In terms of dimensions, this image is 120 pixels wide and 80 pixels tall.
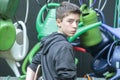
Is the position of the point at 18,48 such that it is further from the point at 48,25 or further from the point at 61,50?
the point at 61,50

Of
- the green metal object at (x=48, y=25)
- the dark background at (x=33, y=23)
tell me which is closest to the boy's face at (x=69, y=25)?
the green metal object at (x=48, y=25)

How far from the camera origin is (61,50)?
5.05 ft

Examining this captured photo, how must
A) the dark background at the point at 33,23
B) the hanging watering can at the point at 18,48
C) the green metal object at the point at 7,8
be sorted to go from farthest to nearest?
the dark background at the point at 33,23 → the hanging watering can at the point at 18,48 → the green metal object at the point at 7,8

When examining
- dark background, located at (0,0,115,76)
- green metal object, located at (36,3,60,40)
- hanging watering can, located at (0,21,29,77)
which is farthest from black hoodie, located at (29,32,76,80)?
dark background, located at (0,0,115,76)

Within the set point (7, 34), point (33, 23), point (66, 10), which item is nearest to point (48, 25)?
point (7, 34)

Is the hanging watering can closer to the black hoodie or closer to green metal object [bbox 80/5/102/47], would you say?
green metal object [bbox 80/5/102/47]

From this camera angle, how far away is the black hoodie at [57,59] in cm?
152

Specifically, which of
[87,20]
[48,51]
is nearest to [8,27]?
[87,20]

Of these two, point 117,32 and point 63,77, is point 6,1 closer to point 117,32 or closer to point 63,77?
point 117,32

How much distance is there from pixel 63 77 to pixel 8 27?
3.89 feet

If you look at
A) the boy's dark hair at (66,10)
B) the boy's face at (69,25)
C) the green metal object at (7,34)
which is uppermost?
the boy's dark hair at (66,10)

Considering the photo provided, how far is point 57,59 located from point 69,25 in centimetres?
17

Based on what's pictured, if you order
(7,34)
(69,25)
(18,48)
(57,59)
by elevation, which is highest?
(69,25)

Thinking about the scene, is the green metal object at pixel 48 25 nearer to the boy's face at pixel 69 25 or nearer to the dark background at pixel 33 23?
the dark background at pixel 33 23
